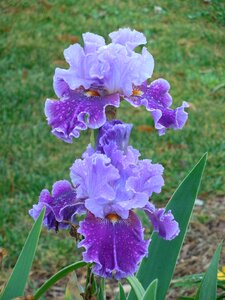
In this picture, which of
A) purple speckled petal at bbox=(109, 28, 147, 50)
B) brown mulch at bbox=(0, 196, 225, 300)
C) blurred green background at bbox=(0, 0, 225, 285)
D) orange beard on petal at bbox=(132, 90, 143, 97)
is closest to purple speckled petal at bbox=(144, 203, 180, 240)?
orange beard on petal at bbox=(132, 90, 143, 97)

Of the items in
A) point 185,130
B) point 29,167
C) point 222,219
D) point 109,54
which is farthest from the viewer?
point 185,130

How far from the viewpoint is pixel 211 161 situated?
4191 millimetres

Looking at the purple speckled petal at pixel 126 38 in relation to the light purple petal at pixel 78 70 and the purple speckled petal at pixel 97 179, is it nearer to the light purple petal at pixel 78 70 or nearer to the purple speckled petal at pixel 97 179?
the light purple petal at pixel 78 70

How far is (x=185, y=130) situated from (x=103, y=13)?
97.4 inches

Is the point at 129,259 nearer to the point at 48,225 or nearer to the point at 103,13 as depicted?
the point at 48,225

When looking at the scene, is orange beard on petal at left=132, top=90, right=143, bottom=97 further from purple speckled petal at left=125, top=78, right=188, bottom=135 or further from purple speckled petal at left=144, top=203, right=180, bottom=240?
purple speckled petal at left=144, top=203, right=180, bottom=240

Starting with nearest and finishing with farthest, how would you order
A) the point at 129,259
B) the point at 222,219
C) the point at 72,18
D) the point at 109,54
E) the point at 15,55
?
1. the point at 129,259
2. the point at 109,54
3. the point at 222,219
4. the point at 15,55
5. the point at 72,18

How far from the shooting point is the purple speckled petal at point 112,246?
1.27 meters

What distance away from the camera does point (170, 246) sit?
1.65 meters

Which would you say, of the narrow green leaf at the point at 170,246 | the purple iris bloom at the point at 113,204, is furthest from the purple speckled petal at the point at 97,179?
the narrow green leaf at the point at 170,246

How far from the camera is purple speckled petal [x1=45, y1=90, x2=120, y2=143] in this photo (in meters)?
1.34

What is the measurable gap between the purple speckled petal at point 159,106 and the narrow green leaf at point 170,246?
23 cm

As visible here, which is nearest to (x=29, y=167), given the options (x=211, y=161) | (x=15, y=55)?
(x=211, y=161)

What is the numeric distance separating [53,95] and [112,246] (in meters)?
3.83
